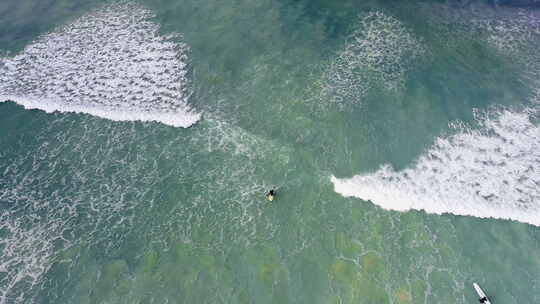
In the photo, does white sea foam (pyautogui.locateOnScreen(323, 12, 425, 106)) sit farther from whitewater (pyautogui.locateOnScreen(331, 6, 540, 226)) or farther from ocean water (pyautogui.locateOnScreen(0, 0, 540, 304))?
whitewater (pyautogui.locateOnScreen(331, 6, 540, 226))

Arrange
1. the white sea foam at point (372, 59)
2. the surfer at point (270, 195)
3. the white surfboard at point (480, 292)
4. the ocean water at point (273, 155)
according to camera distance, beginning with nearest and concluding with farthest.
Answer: the white surfboard at point (480, 292)
the ocean water at point (273, 155)
the surfer at point (270, 195)
the white sea foam at point (372, 59)

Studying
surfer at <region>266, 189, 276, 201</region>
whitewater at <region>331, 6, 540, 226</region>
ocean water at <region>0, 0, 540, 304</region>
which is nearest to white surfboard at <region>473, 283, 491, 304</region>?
ocean water at <region>0, 0, 540, 304</region>

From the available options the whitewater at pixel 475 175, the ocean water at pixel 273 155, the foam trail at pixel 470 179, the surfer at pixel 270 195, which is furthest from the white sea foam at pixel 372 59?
the surfer at pixel 270 195

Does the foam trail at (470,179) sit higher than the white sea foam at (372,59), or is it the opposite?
the white sea foam at (372,59)

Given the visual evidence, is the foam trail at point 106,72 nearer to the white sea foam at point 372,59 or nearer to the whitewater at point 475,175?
the white sea foam at point 372,59

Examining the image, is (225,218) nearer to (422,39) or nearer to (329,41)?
(329,41)

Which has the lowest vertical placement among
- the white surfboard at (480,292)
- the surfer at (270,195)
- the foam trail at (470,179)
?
the white surfboard at (480,292)
